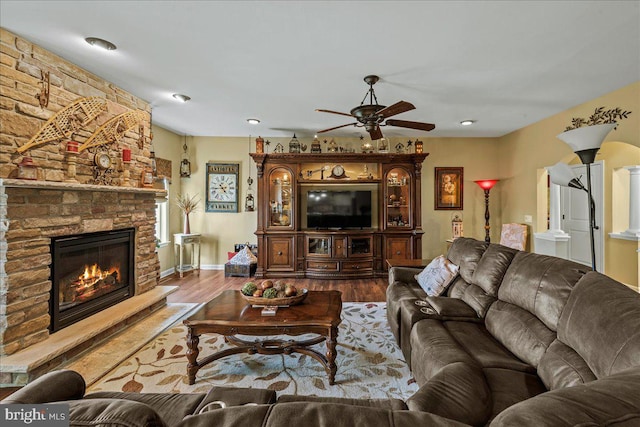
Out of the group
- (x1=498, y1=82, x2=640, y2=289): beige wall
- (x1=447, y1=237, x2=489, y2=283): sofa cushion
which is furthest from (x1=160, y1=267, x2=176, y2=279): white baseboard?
(x1=498, y1=82, x2=640, y2=289): beige wall

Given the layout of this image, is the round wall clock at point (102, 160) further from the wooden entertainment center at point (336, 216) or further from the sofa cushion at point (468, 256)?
the sofa cushion at point (468, 256)

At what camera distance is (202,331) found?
7.32 feet

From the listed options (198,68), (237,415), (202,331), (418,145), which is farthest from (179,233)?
(237,415)

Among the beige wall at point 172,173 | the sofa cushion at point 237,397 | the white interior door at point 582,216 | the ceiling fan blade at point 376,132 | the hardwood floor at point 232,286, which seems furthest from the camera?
the beige wall at point 172,173

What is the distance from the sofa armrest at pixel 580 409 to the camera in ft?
1.80

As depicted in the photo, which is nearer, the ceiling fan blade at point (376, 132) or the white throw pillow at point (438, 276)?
the white throw pillow at point (438, 276)

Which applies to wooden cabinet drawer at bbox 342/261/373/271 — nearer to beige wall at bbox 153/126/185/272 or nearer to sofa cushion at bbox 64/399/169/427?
beige wall at bbox 153/126/185/272

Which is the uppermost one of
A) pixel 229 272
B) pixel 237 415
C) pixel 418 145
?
pixel 418 145

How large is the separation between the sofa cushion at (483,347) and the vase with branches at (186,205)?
506 cm

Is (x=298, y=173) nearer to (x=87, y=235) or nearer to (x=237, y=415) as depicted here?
(x=87, y=235)

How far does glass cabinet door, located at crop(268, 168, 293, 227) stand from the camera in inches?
228

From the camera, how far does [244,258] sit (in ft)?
18.7

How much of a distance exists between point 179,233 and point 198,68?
3789 millimetres
